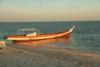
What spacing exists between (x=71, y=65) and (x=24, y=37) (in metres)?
28.2

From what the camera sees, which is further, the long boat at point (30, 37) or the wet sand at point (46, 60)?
the long boat at point (30, 37)

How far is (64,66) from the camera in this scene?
57.9 ft

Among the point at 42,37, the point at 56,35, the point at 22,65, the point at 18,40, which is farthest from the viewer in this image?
the point at 56,35

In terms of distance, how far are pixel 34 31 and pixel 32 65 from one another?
31.2 m

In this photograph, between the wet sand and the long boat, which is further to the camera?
the long boat

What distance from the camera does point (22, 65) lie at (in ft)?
56.5

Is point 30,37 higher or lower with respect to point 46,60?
lower

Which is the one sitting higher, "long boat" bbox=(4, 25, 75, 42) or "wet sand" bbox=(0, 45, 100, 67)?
"wet sand" bbox=(0, 45, 100, 67)

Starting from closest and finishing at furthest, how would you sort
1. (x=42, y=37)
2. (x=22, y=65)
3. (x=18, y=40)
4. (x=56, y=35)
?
(x=22, y=65), (x=18, y=40), (x=42, y=37), (x=56, y=35)

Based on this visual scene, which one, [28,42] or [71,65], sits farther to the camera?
[28,42]

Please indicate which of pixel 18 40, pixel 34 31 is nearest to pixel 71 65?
pixel 18 40

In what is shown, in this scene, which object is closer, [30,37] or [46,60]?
[46,60]

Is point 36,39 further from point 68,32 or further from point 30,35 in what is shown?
point 68,32

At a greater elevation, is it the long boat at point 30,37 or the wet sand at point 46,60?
the wet sand at point 46,60
